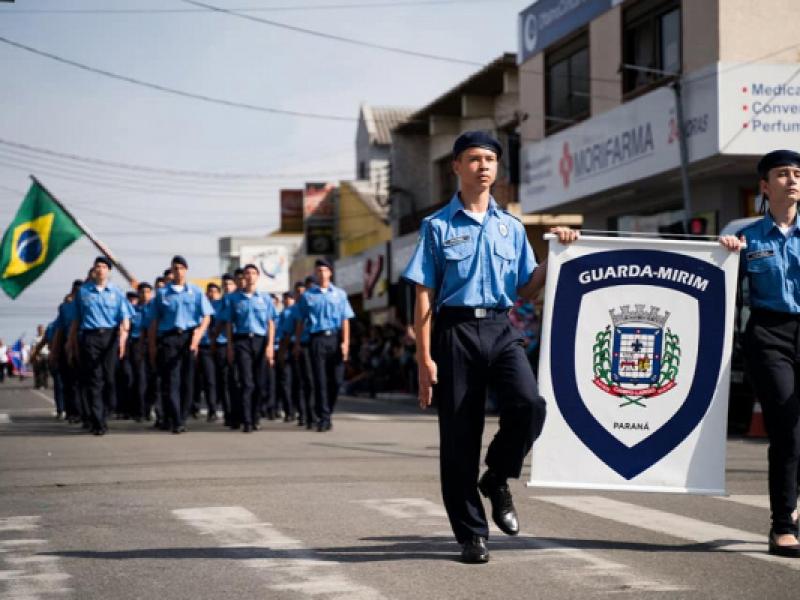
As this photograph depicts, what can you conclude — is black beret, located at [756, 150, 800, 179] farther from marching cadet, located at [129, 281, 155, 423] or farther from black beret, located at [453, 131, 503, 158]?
marching cadet, located at [129, 281, 155, 423]

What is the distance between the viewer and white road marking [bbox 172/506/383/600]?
6.18 meters

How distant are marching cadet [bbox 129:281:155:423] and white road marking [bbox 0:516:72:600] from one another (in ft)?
42.1

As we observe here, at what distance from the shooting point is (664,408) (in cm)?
748

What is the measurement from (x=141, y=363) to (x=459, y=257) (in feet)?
48.4

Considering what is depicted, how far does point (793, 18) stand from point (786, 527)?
63.8 feet

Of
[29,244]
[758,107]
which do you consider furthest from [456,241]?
[29,244]

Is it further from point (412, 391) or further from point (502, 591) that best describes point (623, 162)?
point (502, 591)

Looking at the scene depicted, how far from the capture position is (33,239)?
29859 millimetres

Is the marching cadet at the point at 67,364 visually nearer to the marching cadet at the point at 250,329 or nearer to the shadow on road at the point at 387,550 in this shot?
the marching cadet at the point at 250,329

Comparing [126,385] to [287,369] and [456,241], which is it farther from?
[456,241]

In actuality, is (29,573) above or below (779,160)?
below

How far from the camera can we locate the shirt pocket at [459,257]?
6938 mm

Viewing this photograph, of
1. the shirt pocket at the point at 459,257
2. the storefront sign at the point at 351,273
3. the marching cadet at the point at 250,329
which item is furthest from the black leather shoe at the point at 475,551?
the storefront sign at the point at 351,273

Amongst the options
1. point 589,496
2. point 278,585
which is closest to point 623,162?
point 589,496
